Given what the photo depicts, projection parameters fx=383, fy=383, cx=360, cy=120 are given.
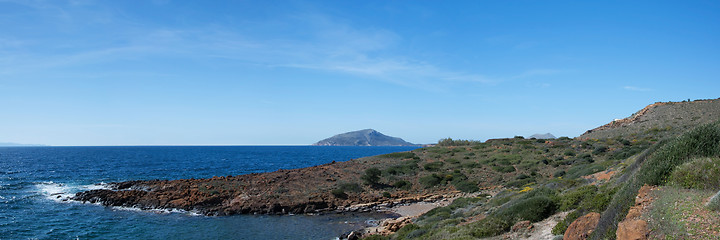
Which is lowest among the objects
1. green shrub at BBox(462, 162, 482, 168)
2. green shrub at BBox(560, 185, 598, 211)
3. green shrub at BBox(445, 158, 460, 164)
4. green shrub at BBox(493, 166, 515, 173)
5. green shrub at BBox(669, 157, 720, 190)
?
green shrub at BBox(493, 166, 515, 173)

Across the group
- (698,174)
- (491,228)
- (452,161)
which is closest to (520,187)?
(452,161)

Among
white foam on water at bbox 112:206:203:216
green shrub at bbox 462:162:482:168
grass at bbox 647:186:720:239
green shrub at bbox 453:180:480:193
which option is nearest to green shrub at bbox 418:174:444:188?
green shrub at bbox 453:180:480:193

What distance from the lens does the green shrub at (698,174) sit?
8375mm

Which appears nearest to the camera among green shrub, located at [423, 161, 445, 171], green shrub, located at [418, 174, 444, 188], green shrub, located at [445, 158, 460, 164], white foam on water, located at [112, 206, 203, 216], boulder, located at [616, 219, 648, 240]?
boulder, located at [616, 219, 648, 240]

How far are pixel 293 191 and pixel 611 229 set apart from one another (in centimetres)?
3308

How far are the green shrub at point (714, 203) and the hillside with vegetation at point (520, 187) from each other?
5 cm

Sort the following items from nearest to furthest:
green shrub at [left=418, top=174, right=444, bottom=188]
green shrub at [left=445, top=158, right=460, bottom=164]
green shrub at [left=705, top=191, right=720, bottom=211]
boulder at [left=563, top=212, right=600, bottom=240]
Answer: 1. green shrub at [left=705, top=191, right=720, bottom=211]
2. boulder at [left=563, top=212, right=600, bottom=240]
3. green shrub at [left=418, top=174, right=444, bottom=188]
4. green shrub at [left=445, top=158, right=460, bottom=164]

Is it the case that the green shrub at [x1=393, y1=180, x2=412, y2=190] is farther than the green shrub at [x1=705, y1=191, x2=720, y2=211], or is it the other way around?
the green shrub at [x1=393, y1=180, x2=412, y2=190]

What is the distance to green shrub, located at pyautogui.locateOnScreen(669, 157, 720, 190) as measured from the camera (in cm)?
838

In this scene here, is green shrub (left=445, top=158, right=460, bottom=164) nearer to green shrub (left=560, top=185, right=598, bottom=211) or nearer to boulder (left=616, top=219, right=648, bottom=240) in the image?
green shrub (left=560, top=185, right=598, bottom=211)

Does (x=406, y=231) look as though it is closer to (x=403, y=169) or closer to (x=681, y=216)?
(x=681, y=216)

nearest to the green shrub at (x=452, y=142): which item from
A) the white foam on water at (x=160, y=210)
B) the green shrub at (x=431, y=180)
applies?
the green shrub at (x=431, y=180)

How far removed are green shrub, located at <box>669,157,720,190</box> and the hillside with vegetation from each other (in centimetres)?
2

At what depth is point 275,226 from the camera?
29109 millimetres
